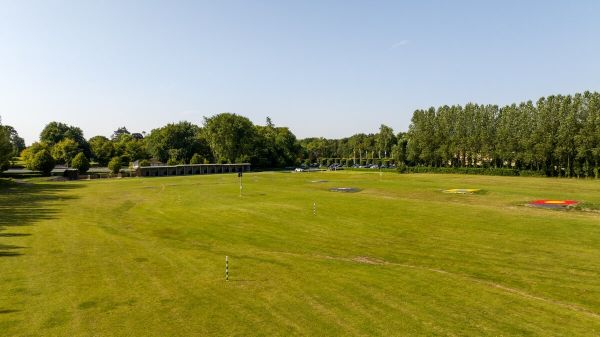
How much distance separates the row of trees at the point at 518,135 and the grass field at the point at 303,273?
71.6 metres

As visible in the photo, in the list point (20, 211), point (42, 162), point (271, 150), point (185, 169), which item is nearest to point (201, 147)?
point (271, 150)

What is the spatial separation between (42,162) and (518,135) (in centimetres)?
14536

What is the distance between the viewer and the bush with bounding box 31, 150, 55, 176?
117 m

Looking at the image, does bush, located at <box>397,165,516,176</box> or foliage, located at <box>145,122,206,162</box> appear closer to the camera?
bush, located at <box>397,165,516,176</box>

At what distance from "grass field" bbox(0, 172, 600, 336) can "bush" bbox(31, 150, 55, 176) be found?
86.0 meters

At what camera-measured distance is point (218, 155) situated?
547 ft

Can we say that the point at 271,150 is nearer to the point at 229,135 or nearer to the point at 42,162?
the point at 229,135

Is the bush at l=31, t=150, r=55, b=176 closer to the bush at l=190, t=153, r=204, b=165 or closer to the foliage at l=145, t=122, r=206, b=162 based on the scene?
the bush at l=190, t=153, r=204, b=165

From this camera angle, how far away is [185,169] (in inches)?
5226

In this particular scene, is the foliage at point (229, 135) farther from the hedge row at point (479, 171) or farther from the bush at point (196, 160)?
the hedge row at point (479, 171)

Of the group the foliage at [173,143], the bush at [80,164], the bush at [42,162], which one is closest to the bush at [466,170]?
the foliage at [173,143]

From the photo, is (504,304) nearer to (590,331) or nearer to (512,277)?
(590,331)

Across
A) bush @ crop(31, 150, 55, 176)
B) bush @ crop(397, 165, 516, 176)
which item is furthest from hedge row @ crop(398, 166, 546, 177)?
bush @ crop(31, 150, 55, 176)

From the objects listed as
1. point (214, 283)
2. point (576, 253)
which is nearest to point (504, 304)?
point (576, 253)
